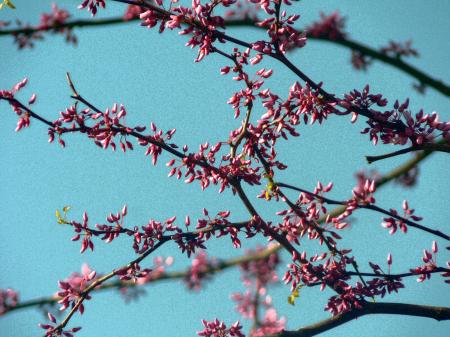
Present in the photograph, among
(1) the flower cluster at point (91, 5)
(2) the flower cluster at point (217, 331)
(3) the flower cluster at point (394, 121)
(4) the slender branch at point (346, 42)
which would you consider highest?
(4) the slender branch at point (346, 42)

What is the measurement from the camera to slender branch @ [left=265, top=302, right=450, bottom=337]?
339 centimetres

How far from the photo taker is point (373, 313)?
353cm

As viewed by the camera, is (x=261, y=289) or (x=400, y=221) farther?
(x=261, y=289)

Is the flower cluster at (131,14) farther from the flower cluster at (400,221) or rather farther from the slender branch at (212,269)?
the flower cluster at (400,221)

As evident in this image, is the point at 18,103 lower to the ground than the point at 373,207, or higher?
higher

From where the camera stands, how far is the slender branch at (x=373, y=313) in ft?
11.1

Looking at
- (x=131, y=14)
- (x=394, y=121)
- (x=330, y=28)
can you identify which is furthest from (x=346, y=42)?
(x=394, y=121)

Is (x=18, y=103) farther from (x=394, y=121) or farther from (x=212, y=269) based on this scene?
(x=212, y=269)

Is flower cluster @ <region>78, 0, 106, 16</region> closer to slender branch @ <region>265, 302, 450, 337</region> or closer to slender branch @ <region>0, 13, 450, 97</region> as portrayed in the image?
slender branch @ <region>265, 302, 450, 337</region>

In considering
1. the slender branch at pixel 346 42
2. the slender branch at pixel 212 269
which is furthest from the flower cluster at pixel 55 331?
the slender branch at pixel 346 42

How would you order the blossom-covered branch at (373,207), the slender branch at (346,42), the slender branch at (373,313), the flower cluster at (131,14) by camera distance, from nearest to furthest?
the blossom-covered branch at (373,207) < the slender branch at (373,313) < the slender branch at (346,42) < the flower cluster at (131,14)

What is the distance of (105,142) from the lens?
351cm

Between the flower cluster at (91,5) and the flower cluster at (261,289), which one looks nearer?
the flower cluster at (91,5)

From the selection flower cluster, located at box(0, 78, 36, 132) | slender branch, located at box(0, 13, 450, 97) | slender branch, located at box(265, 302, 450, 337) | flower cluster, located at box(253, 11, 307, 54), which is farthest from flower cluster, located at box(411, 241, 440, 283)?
slender branch, located at box(0, 13, 450, 97)
